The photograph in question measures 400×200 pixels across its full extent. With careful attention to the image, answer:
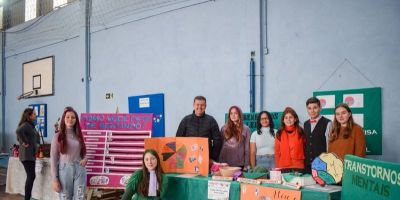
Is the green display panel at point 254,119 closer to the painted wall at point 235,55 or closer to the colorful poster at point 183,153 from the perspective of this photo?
the painted wall at point 235,55

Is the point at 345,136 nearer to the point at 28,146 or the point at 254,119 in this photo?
the point at 254,119

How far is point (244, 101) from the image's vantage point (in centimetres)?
514

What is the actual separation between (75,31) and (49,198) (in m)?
3.99

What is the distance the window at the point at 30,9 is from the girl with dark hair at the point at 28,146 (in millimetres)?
4999

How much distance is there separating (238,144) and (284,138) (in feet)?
1.73

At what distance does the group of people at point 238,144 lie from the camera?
10.1 feet

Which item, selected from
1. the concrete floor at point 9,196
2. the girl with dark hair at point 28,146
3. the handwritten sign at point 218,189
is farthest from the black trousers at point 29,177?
the handwritten sign at point 218,189

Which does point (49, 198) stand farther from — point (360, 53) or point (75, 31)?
point (360, 53)

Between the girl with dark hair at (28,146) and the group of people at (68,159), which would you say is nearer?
the group of people at (68,159)

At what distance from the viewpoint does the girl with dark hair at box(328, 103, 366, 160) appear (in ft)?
9.73

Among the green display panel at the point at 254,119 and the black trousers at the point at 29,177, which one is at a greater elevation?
the green display panel at the point at 254,119

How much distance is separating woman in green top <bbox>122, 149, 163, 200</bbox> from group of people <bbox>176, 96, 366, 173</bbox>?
0.61m

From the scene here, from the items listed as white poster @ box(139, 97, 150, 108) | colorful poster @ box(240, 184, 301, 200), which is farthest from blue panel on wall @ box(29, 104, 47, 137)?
colorful poster @ box(240, 184, 301, 200)

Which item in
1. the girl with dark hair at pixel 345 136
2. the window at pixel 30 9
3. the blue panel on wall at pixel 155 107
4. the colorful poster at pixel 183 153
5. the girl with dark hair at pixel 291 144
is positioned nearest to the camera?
the girl with dark hair at pixel 345 136
